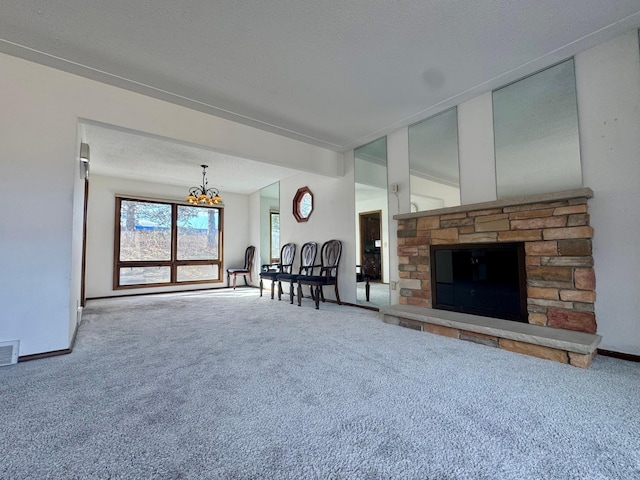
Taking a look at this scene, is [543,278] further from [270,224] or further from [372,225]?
[270,224]

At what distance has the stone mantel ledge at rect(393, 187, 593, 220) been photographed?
2.31 m

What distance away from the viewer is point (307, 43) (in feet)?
7.65

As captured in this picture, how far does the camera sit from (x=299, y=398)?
5.35 feet

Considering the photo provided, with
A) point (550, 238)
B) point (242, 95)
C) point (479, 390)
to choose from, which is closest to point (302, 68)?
point (242, 95)

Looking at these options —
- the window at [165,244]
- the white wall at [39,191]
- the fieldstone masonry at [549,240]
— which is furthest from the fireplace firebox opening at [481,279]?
the window at [165,244]

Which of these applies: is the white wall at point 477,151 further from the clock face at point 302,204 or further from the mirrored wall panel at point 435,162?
the clock face at point 302,204

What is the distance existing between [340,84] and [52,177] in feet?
9.00

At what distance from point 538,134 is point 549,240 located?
3.38 ft

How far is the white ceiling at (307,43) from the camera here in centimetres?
201

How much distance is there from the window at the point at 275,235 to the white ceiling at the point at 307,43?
11.9ft

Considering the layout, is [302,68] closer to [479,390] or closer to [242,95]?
[242,95]

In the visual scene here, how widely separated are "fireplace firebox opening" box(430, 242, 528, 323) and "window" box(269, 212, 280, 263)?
394cm

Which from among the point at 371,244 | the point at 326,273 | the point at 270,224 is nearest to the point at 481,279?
the point at 371,244

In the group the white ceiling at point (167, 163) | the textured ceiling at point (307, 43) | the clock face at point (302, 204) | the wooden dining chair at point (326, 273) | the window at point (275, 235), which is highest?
the textured ceiling at point (307, 43)
